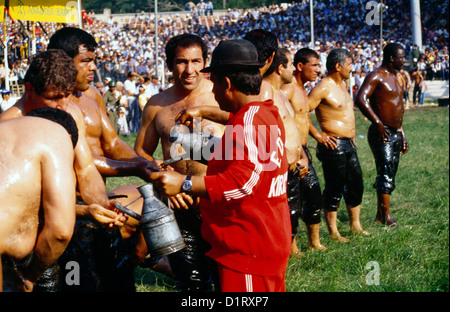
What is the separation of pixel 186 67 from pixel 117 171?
3.32 feet

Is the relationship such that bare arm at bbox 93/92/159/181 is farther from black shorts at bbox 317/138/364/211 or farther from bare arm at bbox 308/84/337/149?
black shorts at bbox 317/138/364/211

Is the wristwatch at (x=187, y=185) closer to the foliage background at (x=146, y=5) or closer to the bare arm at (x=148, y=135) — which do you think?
the bare arm at (x=148, y=135)

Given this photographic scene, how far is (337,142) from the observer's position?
7.18 metres

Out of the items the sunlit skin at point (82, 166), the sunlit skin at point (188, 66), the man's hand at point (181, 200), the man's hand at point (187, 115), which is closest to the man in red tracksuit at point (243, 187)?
the man's hand at point (181, 200)

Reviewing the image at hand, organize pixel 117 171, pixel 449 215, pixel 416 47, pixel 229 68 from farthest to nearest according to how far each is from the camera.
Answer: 1. pixel 416 47
2. pixel 449 215
3. pixel 117 171
4. pixel 229 68

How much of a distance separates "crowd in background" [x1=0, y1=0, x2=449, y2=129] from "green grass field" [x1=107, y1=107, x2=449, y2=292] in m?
19.0

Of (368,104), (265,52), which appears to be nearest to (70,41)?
(265,52)

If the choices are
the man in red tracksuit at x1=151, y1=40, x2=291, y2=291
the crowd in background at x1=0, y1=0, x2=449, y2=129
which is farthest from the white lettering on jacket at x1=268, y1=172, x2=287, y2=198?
the crowd in background at x1=0, y1=0, x2=449, y2=129

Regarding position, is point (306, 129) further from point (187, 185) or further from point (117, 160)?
point (187, 185)

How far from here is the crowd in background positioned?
32312 mm

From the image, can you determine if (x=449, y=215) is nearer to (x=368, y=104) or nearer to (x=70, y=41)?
(x=368, y=104)

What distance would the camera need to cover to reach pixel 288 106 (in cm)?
551

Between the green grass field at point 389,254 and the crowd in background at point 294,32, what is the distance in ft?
62.3

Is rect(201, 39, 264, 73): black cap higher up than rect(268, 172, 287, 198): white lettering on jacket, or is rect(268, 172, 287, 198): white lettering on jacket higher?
rect(201, 39, 264, 73): black cap
